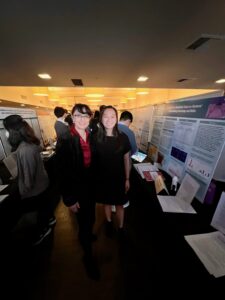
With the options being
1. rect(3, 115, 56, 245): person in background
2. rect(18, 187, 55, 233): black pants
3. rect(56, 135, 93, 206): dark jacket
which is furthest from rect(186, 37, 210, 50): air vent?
rect(18, 187, 55, 233): black pants

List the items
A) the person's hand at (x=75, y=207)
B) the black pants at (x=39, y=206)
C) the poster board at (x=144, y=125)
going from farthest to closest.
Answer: the poster board at (x=144, y=125), the black pants at (x=39, y=206), the person's hand at (x=75, y=207)

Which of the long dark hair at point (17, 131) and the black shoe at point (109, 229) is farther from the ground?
the long dark hair at point (17, 131)

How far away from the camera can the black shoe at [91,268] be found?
1.16 metres

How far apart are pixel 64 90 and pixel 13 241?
6.06 metres

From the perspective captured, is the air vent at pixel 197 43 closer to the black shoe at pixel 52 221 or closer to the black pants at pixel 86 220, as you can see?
the black pants at pixel 86 220

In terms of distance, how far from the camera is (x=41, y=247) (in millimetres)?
1438

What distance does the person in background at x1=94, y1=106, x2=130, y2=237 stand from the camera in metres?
1.16

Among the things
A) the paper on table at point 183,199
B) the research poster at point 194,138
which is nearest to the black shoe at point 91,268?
the paper on table at point 183,199

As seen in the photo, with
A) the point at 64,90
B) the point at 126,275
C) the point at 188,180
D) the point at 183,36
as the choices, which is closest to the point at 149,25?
the point at 183,36

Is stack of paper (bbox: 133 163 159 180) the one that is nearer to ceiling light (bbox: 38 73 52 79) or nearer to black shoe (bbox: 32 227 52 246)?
black shoe (bbox: 32 227 52 246)

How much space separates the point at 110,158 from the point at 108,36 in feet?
5.18

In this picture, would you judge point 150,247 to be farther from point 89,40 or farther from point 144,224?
point 89,40

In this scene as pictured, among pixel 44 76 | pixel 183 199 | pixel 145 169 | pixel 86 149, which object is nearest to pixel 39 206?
pixel 86 149

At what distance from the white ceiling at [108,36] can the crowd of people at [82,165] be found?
98 cm
